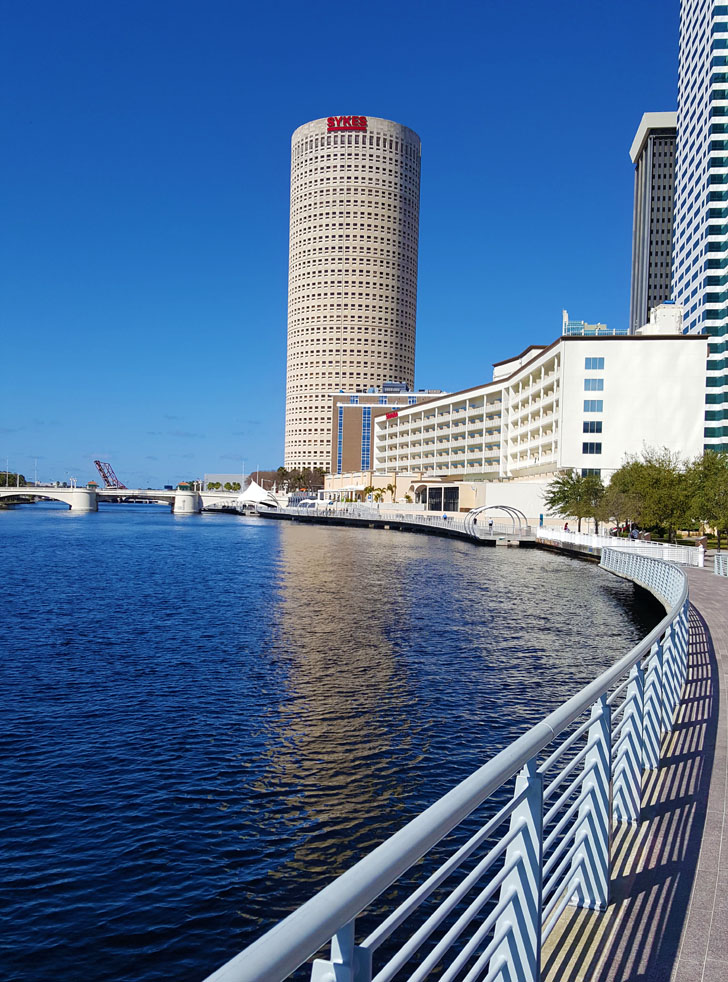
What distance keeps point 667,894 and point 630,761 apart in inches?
65.3

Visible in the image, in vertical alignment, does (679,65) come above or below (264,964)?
above

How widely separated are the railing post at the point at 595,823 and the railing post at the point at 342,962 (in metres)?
3.77

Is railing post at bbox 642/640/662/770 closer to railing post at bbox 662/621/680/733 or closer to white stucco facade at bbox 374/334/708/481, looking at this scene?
railing post at bbox 662/621/680/733

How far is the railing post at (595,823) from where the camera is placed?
18.4 feet

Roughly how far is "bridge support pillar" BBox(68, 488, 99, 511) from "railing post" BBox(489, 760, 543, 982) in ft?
600

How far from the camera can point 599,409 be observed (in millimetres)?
92812

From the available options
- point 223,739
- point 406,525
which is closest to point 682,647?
point 223,739

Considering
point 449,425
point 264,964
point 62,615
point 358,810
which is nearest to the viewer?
point 264,964

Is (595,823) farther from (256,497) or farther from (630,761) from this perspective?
(256,497)

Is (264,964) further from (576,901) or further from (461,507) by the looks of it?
(461,507)

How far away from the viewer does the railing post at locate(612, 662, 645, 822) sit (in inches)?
289

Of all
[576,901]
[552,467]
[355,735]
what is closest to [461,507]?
[552,467]

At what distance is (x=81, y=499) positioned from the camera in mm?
179375

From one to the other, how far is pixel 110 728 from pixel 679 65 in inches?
7399
